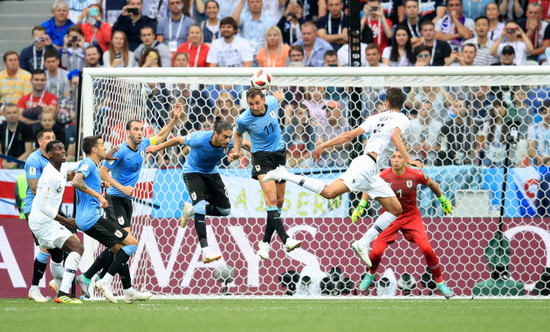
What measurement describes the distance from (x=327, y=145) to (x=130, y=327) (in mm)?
4075

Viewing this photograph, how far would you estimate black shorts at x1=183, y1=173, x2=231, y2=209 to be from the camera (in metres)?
11.1

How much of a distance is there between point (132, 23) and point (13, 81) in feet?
8.20

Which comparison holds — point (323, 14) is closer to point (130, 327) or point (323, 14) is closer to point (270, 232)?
point (270, 232)

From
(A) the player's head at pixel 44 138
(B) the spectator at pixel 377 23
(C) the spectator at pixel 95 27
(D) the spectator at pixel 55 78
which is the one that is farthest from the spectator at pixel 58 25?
(A) the player's head at pixel 44 138

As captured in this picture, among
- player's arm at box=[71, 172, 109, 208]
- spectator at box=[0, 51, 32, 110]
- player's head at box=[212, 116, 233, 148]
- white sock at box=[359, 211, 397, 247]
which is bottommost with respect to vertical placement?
white sock at box=[359, 211, 397, 247]

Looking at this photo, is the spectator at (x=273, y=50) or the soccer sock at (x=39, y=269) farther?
the spectator at (x=273, y=50)

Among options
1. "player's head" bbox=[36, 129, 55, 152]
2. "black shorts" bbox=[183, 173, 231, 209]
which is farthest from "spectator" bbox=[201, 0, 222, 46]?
"player's head" bbox=[36, 129, 55, 152]

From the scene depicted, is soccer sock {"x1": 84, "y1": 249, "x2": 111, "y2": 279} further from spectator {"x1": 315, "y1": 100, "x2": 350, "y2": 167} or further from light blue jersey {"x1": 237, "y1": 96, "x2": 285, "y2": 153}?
spectator {"x1": 315, "y1": 100, "x2": 350, "y2": 167}

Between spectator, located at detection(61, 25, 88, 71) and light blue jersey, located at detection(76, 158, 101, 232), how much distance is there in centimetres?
692

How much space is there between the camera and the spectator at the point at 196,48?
619 inches

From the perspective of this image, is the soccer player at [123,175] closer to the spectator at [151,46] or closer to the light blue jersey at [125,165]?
the light blue jersey at [125,165]

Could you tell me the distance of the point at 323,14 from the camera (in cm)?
1622

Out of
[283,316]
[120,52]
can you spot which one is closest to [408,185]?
[283,316]

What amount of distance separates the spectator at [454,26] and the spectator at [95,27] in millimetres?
6297
